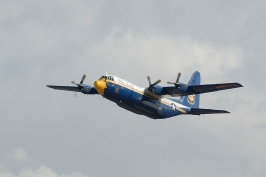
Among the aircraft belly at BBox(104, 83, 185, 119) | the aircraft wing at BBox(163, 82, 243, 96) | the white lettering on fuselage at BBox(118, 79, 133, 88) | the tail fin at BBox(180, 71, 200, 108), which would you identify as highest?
the tail fin at BBox(180, 71, 200, 108)

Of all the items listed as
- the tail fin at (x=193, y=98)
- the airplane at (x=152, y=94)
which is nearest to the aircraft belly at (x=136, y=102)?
the airplane at (x=152, y=94)

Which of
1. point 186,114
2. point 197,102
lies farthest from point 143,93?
point 197,102

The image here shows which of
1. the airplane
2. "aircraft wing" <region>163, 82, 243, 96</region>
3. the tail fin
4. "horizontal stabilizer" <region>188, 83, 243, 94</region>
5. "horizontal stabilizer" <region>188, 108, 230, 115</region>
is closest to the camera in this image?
"horizontal stabilizer" <region>188, 83, 243, 94</region>

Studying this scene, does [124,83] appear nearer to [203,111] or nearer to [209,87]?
[209,87]

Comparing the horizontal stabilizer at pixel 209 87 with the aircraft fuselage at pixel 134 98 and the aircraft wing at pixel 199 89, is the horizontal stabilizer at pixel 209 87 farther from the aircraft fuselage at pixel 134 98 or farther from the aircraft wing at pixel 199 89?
the aircraft fuselage at pixel 134 98

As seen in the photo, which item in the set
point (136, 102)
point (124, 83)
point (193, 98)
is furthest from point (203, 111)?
point (124, 83)

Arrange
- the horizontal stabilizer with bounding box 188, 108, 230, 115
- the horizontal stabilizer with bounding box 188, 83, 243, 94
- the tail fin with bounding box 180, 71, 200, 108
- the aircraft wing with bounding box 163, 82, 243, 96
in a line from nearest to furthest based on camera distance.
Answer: the horizontal stabilizer with bounding box 188, 83, 243, 94
the aircraft wing with bounding box 163, 82, 243, 96
the horizontal stabilizer with bounding box 188, 108, 230, 115
the tail fin with bounding box 180, 71, 200, 108

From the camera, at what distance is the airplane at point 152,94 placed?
3046 inches

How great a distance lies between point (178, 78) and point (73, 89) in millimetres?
16982

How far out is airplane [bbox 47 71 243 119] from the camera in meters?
77.4

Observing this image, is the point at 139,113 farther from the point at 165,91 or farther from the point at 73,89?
the point at 73,89

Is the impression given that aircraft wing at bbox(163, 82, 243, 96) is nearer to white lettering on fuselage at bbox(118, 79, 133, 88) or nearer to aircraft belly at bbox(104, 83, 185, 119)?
aircraft belly at bbox(104, 83, 185, 119)

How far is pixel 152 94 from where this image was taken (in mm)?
80625

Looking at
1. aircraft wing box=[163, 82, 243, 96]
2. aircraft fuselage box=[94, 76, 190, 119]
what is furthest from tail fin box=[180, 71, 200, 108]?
aircraft wing box=[163, 82, 243, 96]
